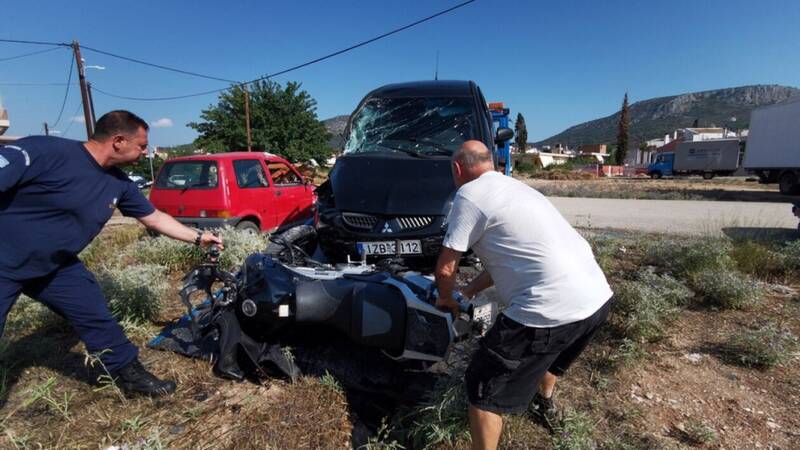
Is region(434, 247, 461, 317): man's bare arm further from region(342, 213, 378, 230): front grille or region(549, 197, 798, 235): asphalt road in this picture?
region(549, 197, 798, 235): asphalt road

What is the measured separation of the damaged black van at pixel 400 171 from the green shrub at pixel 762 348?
2.25m

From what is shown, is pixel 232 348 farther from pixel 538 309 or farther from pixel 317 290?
pixel 538 309

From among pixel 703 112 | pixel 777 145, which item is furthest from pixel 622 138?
pixel 703 112

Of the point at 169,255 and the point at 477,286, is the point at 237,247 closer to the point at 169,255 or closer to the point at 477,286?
the point at 169,255

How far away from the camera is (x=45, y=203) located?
224 centimetres

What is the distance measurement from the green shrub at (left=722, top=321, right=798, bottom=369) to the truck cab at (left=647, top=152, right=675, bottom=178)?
42.9m

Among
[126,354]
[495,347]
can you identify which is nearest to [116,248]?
[126,354]

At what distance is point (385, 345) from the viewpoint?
2.37 meters

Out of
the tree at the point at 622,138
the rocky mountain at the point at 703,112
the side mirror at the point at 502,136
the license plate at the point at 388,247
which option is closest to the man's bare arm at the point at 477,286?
the license plate at the point at 388,247

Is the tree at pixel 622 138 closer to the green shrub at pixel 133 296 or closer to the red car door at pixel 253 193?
the red car door at pixel 253 193

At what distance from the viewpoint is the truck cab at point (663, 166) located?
3925 cm

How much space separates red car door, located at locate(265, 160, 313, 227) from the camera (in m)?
7.55

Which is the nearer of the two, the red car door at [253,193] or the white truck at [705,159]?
the red car door at [253,193]

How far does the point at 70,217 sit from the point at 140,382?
3.49 ft
